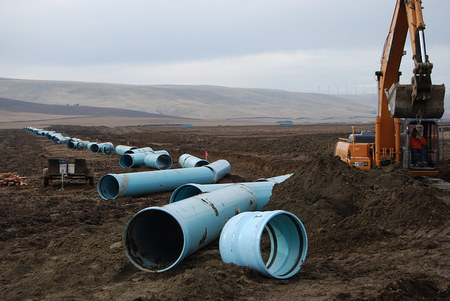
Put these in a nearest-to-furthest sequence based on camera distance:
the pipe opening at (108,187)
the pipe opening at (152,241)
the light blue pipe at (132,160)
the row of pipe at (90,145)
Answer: the pipe opening at (152,241) < the pipe opening at (108,187) < the light blue pipe at (132,160) < the row of pipe at (90,145)

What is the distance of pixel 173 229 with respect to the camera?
7.28 m

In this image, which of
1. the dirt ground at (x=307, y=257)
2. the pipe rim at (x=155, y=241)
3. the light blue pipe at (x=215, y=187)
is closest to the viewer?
the dirt ground at (x=307, y=257)

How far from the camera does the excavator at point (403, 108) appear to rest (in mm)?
9070

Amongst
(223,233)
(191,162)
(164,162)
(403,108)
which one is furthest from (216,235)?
(164,162)

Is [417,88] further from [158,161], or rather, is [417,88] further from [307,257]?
[158,161]

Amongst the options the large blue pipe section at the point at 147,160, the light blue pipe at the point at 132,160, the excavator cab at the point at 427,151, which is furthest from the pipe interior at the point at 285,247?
the light blue pipe at the point at 132,160

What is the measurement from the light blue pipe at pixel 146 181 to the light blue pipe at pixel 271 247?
6167 millimetres

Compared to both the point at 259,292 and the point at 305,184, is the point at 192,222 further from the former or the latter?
the point at 305,184

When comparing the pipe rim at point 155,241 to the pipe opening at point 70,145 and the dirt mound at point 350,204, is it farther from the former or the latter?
the pipe opening at point 70,145

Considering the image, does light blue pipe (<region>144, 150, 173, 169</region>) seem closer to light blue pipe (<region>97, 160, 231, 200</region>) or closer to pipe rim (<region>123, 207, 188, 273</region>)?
light blue pipe (<region>97, 160, 231, 200</region>)

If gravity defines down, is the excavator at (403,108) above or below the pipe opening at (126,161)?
above

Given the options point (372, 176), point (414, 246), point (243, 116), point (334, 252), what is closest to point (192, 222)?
point (334, 252)

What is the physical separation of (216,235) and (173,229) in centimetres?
76

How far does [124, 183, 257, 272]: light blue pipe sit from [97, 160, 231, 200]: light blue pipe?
188 inches
